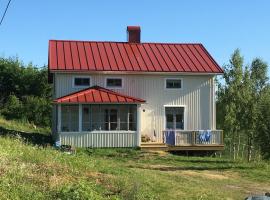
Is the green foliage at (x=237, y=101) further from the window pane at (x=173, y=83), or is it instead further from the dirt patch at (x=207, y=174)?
the dirt patch at (x=207, y=174)

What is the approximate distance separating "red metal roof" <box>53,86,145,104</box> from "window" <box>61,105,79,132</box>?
0.76m

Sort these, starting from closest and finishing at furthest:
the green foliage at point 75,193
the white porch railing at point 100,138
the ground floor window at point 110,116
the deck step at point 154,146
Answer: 1. the green foliage at point 75,193
2. the white porch railing at point 100,138
3. the deck step at point 154,146
4. the ground floor window at point 110,116

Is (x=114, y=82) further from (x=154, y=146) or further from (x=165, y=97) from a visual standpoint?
(x=154, y=146)

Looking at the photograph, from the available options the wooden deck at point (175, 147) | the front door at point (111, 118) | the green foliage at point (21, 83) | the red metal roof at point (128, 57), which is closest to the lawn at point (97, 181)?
the wooden deck at point (175, 147)

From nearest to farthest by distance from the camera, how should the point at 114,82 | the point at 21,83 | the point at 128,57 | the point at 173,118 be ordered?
the point at 114,82 < the point at 173,118 < the point at 128,57 < the point at 21,83

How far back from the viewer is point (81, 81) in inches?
1282

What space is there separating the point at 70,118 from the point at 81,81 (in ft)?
8.66

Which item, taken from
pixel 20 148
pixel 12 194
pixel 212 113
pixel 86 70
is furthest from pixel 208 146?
pixel 12 194

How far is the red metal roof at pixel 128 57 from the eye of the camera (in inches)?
1296

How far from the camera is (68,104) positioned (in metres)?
30.6

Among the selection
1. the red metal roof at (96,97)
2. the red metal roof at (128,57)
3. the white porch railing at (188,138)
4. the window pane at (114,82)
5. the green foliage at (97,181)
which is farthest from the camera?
the window pane at (114,82)

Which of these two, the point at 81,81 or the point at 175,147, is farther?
the point at 81,81

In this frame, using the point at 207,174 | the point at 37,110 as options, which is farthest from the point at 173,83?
the point at 37,110

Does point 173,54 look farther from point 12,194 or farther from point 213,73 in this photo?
point 12,194
